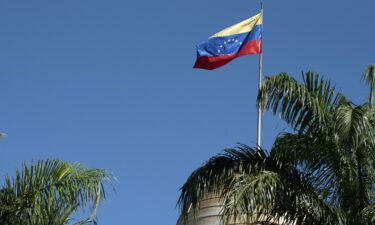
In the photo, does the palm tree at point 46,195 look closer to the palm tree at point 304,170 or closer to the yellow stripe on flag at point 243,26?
the palm tree at point 304,170

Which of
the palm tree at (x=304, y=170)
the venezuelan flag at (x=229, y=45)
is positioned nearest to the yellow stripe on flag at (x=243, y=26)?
the venezuelan flag at (x=229, y=45)

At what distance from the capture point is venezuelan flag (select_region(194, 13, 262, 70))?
85.5 feet

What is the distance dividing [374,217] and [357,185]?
1129mm

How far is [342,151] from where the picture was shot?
52.2 feet

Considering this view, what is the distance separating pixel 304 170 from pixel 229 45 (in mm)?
10218

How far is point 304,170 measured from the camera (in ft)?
54.3

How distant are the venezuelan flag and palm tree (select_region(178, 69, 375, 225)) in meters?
9.49

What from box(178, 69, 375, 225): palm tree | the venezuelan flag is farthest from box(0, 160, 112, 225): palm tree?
the venezuelan flag

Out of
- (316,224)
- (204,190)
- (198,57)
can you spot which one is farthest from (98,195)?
(198,57)

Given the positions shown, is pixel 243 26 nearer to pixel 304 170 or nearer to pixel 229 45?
pixel 229 45

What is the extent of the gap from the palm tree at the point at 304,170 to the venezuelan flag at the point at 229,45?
949cm

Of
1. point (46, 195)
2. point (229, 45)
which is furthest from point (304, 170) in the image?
point (229, 45)

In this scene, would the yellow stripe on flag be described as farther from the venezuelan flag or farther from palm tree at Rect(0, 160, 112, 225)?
palm tree at Rect(0, 160, 112, 225)

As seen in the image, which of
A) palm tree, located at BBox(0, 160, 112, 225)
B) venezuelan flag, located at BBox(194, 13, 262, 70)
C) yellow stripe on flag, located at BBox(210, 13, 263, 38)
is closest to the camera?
palm tree, located at BBox(0, 160, 112, 225)
